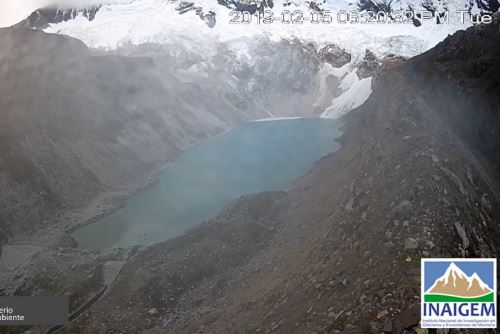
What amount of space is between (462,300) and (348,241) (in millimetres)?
7738

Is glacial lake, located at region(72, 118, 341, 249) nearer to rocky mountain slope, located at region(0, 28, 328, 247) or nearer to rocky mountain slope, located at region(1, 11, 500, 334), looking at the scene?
rocky mountain slope, located at region(0, 28, 328, 247)

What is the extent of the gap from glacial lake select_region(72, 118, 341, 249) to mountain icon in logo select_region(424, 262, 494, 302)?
109ft

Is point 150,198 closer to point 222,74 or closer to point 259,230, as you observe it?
point 259,230

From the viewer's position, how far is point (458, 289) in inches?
443

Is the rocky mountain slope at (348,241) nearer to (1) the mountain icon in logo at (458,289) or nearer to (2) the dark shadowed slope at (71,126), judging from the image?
(1) the mountain icon in logo at (458,289)

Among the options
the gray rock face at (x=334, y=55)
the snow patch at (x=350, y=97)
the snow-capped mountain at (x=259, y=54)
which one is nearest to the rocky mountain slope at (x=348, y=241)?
the snow patch at (x=350, y=97)

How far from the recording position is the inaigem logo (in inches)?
438

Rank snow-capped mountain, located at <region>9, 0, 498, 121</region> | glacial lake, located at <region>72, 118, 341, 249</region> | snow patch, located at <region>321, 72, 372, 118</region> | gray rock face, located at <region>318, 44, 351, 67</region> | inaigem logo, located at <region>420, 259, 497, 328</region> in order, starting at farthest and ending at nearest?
1. gray rock face, located at <region>318, 44, 351, 67</region>
2. snow-capped mountain, located at <region>9, 0, 498, 121</region>
3. snow patch, located at <region>321, 72, 372, 118</region>
4. glacial lake, located at <region>72, 118, 341, 249</region>
5. inaigem logo, located at <region>420, 259, 497, 328</region>

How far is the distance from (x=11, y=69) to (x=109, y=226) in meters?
30.3

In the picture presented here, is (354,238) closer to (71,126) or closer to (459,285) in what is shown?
(459,285)

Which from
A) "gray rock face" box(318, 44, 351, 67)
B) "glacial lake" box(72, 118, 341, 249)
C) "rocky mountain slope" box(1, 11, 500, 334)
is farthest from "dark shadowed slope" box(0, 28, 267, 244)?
"gray rock face" box(318, 44, 351, 67)

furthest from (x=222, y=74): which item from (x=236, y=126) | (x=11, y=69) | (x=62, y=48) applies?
(x=11, y=69)

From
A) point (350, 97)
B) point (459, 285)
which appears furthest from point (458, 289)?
point (350, 97)

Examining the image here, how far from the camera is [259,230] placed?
3369 centimetres
